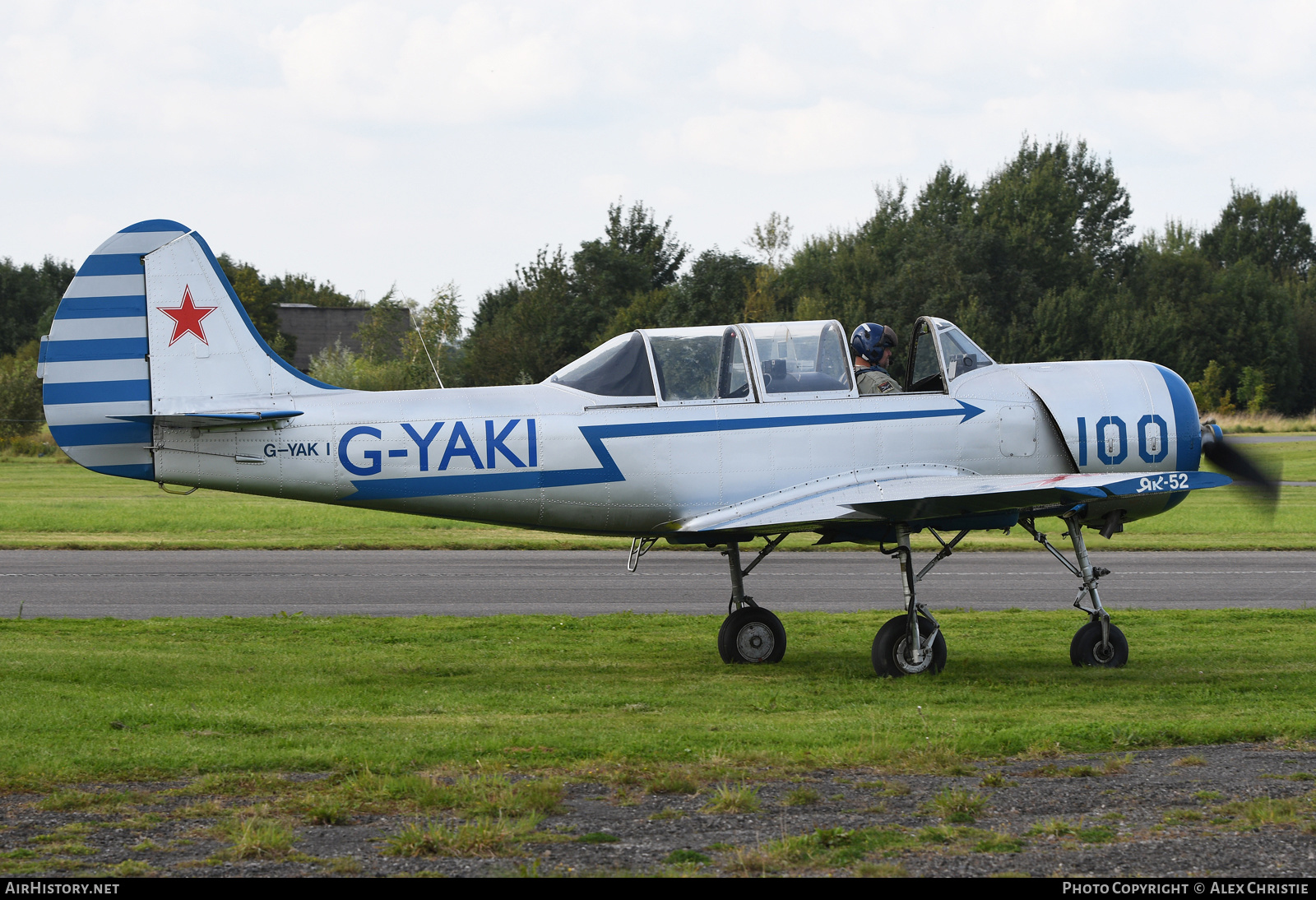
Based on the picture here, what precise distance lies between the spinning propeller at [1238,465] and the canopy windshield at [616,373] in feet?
16.6

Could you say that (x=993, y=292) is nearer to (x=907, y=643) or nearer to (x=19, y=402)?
(x=19, y=402)

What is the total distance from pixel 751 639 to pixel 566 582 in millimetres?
6390

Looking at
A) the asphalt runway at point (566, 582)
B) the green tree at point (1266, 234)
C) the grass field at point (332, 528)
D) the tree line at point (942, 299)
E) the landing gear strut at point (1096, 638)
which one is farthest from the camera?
the green tree at point (1266, 234)

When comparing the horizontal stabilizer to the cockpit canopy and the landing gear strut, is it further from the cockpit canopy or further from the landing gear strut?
the landing gear strut

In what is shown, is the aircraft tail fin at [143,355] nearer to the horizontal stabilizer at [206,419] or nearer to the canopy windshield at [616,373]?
the horizontal stabilizer at [206,419]

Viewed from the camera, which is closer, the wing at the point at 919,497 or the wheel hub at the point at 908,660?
the wing at the point at 919,497

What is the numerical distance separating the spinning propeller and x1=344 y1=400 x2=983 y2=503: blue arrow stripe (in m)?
3.58

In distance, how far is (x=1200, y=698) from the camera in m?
9.15

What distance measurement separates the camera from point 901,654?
33.0ft

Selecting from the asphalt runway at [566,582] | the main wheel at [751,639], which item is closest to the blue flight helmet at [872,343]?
the main wheel at [751,639]

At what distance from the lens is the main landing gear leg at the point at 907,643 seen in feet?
32.9

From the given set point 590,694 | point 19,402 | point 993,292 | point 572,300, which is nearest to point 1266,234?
point 993,292

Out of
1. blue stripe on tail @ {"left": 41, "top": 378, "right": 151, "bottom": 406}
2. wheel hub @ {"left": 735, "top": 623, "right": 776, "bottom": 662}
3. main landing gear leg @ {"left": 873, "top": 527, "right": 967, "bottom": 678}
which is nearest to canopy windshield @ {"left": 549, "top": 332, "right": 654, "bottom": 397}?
wheel hub @ {"left": 735, "top": 623, "right": 776, "bottom": 662}
